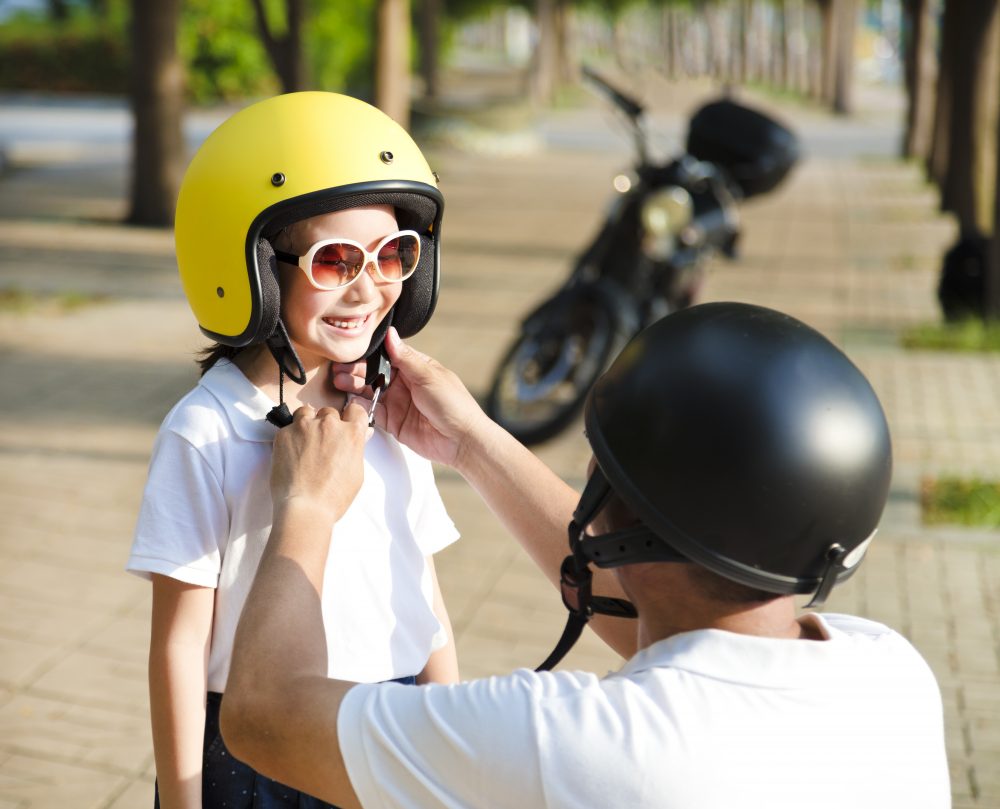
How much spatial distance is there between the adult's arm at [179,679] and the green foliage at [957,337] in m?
7.59

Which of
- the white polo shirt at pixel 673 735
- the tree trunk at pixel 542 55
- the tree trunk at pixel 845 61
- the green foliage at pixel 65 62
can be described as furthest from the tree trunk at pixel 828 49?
the white polo shirt at pixel 673 735

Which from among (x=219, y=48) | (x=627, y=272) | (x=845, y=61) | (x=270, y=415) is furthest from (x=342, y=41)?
(x=270, y=415)

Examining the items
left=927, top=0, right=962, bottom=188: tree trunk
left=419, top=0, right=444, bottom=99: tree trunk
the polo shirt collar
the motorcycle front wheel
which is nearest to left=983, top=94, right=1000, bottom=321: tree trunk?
the motorcycle front wheel

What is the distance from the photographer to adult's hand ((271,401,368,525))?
1.85m

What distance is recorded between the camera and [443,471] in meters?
6.21

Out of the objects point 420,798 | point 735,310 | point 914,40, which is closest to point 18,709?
point 420,798

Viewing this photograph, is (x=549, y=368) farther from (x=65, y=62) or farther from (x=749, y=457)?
(x=65, y=62)

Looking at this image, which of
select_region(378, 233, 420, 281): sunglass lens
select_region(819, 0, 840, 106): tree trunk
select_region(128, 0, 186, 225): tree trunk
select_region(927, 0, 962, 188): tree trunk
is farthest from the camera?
select_region(819, 0, 840, 106): tree trunk

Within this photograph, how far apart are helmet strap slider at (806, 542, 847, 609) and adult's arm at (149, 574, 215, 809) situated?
977 mm

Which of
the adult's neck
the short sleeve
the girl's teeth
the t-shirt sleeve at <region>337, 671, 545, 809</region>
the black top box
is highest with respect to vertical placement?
the girl's teeth

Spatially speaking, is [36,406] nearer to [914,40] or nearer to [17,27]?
[914,40]

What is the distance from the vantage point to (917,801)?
155cm

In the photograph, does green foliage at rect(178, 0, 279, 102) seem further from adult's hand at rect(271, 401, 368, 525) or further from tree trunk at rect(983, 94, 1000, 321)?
adult's hand at rect(271, 401, 368, 525)

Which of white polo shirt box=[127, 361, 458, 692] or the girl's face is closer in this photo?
white polo shirt box=[127, 361, 458, 692]
